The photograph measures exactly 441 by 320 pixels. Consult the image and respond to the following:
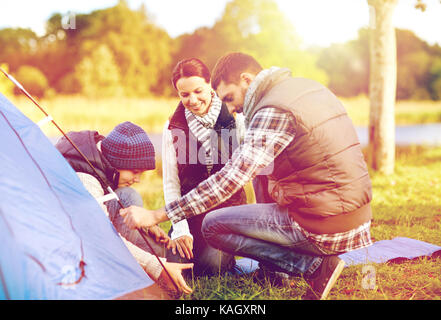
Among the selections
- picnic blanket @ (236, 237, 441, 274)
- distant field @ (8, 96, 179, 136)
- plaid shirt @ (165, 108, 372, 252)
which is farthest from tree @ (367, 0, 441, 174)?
distant field @ (8, 96, 179, 136)

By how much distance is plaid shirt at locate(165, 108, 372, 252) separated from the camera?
222 centimetres

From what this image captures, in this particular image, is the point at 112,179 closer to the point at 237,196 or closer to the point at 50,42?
the point at 237,196

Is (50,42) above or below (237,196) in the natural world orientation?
above

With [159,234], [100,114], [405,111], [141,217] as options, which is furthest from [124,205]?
A: [405,111]

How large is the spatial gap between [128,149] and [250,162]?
980mm

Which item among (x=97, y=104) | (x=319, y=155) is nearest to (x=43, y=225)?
(x=319, y=155)

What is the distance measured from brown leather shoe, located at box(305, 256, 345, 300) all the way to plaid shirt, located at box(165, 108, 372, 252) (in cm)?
17

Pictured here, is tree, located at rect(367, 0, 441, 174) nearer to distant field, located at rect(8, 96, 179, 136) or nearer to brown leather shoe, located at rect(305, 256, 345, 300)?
brown leather shoe, located at rect(305, 256, 345, 300)

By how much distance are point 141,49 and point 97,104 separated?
10.4 meters

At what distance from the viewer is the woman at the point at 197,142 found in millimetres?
3162

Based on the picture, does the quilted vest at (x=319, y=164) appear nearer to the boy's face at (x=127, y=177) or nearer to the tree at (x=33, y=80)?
the boy's face at (x=127, y=177)

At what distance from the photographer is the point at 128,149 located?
288cm

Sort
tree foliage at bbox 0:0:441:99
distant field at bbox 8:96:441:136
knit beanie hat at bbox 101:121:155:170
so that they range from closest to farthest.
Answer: knit beanie hat at bbox 101:121:155:170 < distant field at bbox 8:96:441:136 < tree foliage at bbox 0:0:441:99

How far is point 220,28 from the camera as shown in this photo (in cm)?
3388
